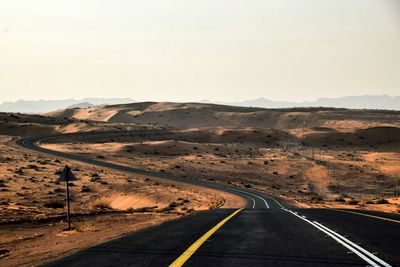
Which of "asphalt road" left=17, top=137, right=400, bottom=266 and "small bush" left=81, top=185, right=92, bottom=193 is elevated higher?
"asphalt road" left=17, top=137, right=400, bottom=266

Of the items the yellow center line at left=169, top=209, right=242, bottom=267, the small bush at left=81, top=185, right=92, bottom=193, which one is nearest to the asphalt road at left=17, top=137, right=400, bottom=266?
the yellow center line at left=169, top=209, right=242, bottom=267

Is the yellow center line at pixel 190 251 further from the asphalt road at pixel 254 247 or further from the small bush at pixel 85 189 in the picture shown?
the small bush at pixel 85 189

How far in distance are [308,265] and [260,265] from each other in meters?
0.83

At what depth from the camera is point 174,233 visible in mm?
12156

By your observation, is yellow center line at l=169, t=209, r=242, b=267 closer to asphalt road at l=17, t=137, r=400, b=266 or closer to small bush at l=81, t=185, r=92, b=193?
asphalt road at l=17, t=137, r=400, b=266

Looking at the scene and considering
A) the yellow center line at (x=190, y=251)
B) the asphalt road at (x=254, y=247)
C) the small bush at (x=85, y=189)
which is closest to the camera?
the yellow center line at (x=190, y=251)

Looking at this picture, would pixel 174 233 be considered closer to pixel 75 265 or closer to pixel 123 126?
pixel 75 265

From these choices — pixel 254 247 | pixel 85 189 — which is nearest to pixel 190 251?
pixel 254 247

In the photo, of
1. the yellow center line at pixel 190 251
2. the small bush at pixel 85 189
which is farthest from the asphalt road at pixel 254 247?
the small bush at pixel 85 189

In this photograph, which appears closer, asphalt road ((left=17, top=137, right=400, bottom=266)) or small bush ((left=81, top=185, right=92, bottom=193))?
asphalt road ((left=17, top=137, right=400, bottom=266))

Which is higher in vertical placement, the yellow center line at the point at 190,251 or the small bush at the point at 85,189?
the yellow center line at the point at 190,251

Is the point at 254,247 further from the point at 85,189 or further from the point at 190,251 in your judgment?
the point at 85,189

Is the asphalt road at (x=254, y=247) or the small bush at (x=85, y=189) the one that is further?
the small bush at (x=85, y=189)

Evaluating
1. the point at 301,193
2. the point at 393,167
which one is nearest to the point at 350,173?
the point at 393,167
